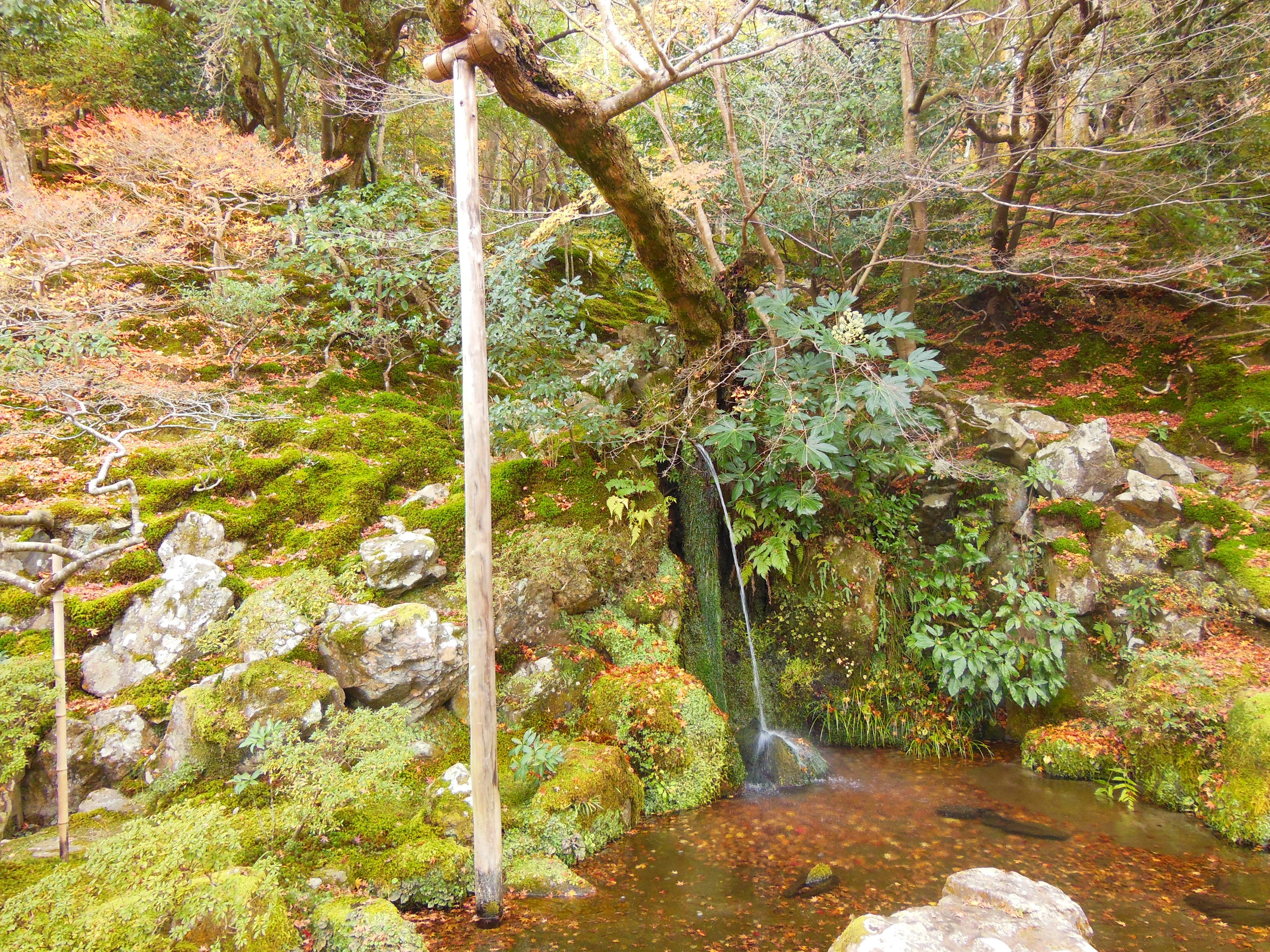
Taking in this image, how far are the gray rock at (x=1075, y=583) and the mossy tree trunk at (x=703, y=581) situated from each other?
329cm

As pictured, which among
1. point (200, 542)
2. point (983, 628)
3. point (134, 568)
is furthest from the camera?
point (983, 628)

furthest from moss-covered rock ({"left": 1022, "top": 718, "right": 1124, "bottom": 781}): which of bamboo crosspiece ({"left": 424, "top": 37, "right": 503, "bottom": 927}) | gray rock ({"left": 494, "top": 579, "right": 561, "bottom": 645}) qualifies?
bamboo crosspiece ({"left": 424, "top": 37, "right": 503, "bottom": 927})

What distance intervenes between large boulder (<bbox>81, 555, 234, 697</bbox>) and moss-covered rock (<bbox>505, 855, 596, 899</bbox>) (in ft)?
9.01

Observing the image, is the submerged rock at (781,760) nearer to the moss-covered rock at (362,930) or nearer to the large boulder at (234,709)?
the moss-covered rock at (362,930)

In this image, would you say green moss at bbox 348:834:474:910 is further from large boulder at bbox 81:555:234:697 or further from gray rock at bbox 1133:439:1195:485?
gray rock at bbox 1133:439:1195:485

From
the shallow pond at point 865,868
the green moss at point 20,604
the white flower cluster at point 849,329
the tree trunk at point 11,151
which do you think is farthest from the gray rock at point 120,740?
the tree trunk at point 11,151

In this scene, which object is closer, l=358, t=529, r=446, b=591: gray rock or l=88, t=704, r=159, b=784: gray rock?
l=88, t=704, r=159, b=784: gray rock

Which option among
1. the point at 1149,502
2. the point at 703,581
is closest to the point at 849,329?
the point at 703,581

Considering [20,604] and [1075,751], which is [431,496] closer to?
[20,604]

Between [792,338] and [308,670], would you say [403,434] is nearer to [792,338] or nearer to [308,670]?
[308,670]

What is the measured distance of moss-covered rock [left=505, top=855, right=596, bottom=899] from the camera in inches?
145

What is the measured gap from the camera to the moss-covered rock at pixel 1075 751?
5.13 meters

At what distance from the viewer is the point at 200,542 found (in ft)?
16.4

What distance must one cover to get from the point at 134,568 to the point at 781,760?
559cm
